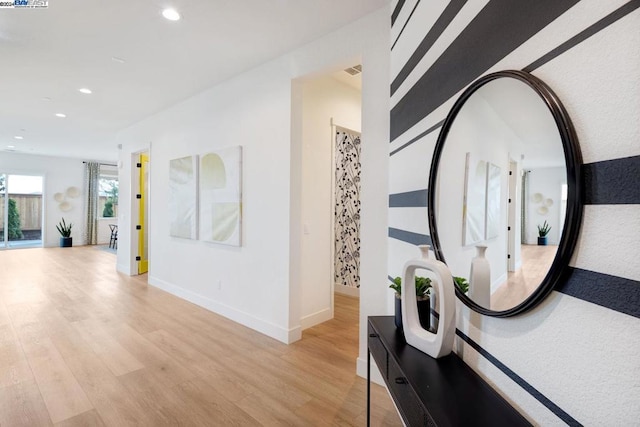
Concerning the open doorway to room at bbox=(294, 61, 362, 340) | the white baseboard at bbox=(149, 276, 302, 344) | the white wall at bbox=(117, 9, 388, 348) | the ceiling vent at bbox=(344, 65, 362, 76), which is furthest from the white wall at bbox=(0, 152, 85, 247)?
the ceiling vent at bbox=(344, 65, 362, 76)

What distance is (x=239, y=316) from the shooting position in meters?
3.41

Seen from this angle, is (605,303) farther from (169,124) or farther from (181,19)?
(169,124)

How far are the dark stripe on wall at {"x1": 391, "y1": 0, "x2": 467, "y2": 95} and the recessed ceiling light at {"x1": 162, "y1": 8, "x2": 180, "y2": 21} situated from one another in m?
1.69

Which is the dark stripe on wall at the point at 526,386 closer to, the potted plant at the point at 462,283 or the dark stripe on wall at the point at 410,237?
the potted plant at the point at 462,283

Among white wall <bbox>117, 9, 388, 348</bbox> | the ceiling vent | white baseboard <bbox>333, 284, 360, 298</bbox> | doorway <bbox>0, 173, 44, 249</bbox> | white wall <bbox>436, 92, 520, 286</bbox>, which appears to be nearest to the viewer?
white wall <bbox>436, 92, 520, 286</bbox>

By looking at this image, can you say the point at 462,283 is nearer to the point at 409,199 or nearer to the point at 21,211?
the point at 409,199

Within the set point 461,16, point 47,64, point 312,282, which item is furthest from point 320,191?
point 47,64

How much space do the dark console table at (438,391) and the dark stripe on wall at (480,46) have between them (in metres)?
1.16

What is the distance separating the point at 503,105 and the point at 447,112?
0.38 metres

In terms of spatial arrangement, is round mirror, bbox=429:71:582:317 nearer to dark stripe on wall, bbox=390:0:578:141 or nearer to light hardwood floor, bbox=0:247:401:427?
dark stripe on wall, bbox=390:0:578:141

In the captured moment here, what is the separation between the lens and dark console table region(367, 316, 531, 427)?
906mm

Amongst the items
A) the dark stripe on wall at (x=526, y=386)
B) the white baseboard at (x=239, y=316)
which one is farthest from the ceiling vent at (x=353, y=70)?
the dark stripe on wall at (x=526, y=386)

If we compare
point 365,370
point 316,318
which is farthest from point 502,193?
point 316,318

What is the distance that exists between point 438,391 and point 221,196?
3.13 meters
